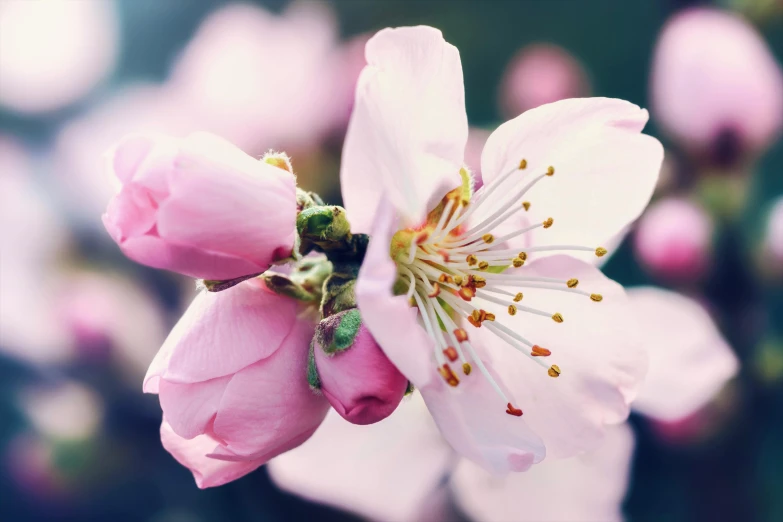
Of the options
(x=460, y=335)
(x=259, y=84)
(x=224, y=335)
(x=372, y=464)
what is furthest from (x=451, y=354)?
(x=259, y=84)

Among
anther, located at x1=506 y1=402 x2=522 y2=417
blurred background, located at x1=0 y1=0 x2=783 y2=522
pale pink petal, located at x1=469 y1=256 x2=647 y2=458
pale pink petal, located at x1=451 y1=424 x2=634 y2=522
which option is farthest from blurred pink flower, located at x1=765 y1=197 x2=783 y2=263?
anther, located at x1=506 y1=402 x2=522 y2=417

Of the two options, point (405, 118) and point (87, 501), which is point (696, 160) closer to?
point (405, 118)

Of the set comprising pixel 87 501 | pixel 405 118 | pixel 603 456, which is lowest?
pixel 87 501

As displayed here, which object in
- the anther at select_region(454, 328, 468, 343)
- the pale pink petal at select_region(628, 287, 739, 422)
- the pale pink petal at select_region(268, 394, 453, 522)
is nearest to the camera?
the anther at select_region(454, 328, 468, 343)

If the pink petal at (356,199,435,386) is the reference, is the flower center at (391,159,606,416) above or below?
below

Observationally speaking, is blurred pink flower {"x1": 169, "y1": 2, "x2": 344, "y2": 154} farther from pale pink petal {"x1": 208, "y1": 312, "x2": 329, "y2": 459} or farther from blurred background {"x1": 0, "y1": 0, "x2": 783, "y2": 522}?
pale pink petal {"x1": 208, "y1": 312, "x2": 329, "y2": 459}

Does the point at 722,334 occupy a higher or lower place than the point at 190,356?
lower

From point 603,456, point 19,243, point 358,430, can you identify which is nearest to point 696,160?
point 603,456
